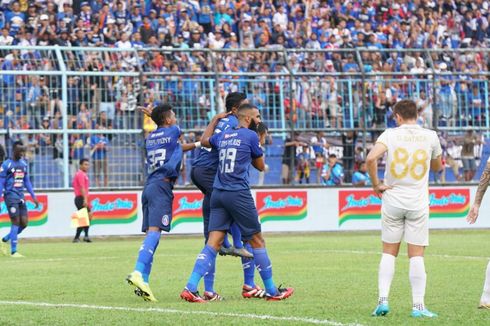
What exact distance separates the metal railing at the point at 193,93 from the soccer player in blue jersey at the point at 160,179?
46.1ft

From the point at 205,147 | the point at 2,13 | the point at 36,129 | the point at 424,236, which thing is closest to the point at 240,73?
the point at 36,129

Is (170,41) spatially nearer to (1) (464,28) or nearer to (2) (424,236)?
(1) (464,28)

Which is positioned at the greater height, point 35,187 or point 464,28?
point 464,28

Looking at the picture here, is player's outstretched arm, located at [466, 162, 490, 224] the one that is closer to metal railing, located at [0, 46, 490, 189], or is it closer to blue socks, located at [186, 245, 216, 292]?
blue socks, located at [186, 245, 216, 292]

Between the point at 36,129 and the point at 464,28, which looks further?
the point at 464,28

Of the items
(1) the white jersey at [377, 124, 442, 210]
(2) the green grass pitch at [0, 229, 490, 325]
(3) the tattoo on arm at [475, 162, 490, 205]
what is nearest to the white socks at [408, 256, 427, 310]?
(2) the green grass pitch at [0, 229, 490, 325]

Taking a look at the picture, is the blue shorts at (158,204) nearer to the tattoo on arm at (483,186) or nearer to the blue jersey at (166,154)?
the blue jersey at (166,154)

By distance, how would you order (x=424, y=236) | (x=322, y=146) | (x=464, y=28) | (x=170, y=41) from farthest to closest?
(x=464, y=28), (x=170, y=41), (x=322, y=146), (x=424, y=236)

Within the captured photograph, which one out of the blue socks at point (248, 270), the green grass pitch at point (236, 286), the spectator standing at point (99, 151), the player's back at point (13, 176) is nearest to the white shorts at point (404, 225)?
the green grass pitch at point (236, 286)

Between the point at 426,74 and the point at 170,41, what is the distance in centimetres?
724

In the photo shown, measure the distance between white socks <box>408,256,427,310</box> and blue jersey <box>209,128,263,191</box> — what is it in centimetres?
248

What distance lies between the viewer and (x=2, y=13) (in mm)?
30188

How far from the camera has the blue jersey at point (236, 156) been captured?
12.1 metres

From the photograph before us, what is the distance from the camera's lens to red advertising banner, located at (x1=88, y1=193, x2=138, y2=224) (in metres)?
27.8
